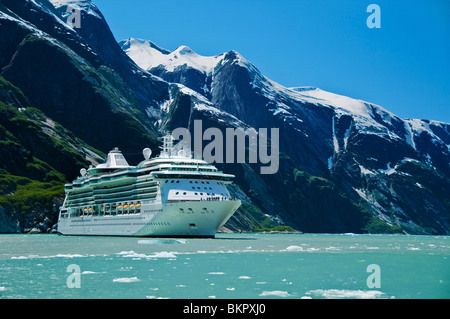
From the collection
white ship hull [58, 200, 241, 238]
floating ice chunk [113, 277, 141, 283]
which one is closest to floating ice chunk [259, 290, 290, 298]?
floating ice chunk [113, 277, 141, 283]

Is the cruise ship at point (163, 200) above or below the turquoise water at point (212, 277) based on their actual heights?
above

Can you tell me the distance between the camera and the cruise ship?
3514 inches

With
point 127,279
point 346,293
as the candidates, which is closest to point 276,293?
point 346,293

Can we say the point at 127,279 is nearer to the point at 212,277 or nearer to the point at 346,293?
the point at 212,277

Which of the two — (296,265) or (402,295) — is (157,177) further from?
(402,295)

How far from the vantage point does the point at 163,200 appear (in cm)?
9219

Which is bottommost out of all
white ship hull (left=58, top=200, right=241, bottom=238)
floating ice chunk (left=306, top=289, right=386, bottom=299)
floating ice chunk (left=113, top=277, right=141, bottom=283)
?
floating ice chunk (left=306, top=289, right=386, bottom=299)

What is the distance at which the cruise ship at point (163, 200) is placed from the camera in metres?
89.2

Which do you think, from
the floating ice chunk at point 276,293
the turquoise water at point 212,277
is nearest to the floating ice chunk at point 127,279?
the turquoise water at point 212,277

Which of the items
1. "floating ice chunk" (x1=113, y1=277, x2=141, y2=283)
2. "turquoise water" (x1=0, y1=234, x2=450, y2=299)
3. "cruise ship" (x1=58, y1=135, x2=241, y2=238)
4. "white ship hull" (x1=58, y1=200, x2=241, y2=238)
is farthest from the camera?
"cruise ship" (x1=58, y1=135, x2=241, y2=238)

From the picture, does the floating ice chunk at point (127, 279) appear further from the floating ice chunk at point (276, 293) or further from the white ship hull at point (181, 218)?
the white ship hull at point (181, 218)

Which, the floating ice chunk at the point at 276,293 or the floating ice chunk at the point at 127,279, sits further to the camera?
the floating ice chunk at the point at 127,279

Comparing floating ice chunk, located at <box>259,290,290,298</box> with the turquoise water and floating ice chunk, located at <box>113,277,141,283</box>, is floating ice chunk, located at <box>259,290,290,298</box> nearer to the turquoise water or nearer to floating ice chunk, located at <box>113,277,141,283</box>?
the turquoise water

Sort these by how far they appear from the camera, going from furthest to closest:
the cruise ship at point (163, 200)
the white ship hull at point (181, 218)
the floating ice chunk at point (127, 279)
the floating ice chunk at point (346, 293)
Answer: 1. the cruise ship at point (163, 200)
2. the white ship hull at point (181, 218)
3. the floating ice chunk at point (127, 279)
4. the floating ice chunk at point (346, 293)
